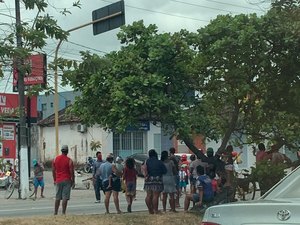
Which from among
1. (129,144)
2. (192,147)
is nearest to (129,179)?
(192,147)

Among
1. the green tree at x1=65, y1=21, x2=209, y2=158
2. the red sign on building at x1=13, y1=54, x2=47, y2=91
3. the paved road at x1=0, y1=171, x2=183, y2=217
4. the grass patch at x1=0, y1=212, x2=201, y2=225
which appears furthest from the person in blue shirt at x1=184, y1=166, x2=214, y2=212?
the red sign on building at x1=13, y1=54, x2=47, y2=91

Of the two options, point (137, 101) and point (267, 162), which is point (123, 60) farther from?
point (267, 162)

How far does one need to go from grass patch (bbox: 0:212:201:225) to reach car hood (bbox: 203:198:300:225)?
7.78 m

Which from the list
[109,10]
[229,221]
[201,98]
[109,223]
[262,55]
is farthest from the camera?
[109,10]

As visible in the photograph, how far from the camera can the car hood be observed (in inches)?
198

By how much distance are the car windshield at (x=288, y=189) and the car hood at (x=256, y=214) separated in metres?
0.79

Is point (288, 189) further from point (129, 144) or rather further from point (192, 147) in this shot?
point (129, 144)

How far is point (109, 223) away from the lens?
13.3 metres

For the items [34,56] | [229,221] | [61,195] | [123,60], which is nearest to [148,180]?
[61,195]

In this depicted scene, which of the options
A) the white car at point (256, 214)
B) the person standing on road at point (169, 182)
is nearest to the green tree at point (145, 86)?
the person standing on road at point (169, 182)

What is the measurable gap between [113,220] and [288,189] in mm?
7548

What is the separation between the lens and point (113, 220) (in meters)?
13.6

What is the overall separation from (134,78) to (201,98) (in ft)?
6.38

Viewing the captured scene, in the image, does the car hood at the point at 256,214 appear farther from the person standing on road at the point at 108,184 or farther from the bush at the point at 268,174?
the person standing on road at the point at 108,184
